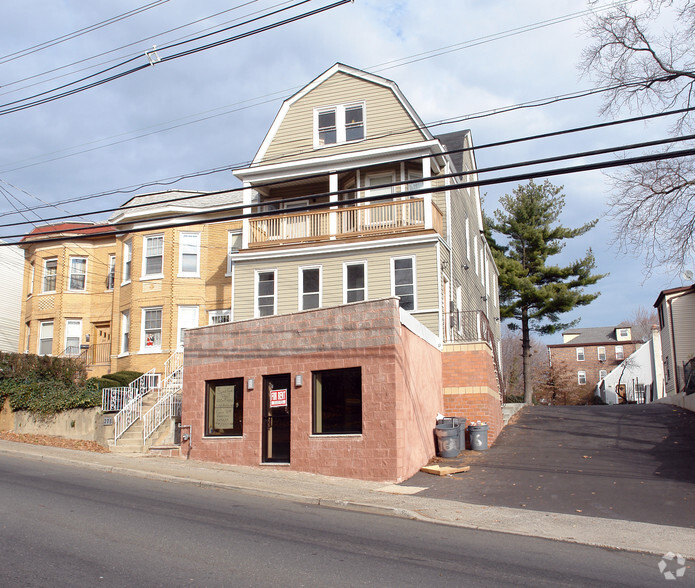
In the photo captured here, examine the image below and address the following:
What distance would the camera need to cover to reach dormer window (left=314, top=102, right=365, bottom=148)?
2291 centimetres

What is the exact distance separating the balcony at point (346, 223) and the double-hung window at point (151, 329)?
19.9ft

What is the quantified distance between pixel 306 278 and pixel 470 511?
12482 mm

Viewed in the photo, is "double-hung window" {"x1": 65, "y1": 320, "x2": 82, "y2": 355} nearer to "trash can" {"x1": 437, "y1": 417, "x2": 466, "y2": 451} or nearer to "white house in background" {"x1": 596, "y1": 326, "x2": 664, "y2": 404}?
"trash can" {"x1": 437, "y1": 417, "x2": 466, "y2": 451}

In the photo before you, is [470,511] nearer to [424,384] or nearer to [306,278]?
[424,384]

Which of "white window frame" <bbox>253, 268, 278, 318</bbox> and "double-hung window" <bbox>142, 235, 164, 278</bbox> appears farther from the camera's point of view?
"double-hung window" <bbox>142, 235, 164, 278</bbox>

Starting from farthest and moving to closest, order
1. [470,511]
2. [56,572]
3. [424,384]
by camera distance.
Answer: [424,384] < [470,511] < [56,572]

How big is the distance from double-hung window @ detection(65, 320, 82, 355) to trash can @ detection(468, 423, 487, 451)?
63.6ft

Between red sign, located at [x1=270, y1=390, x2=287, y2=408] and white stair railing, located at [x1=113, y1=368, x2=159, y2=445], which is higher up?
red sign, located at [x1=270, y1=390, x2=287, y2=408]

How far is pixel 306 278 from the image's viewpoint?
867 inches

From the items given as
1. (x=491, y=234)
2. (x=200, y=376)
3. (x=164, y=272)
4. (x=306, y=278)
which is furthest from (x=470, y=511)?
Answer: (x=491, y=234)

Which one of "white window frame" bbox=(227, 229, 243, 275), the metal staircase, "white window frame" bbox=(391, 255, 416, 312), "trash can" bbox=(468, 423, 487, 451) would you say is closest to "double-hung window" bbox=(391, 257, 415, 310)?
"white window frame" bbox=(391, 255, 416, 312)

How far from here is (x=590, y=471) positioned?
45.2 ft

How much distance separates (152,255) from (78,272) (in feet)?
17.0

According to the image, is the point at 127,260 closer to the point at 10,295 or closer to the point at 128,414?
the point at 128,414
